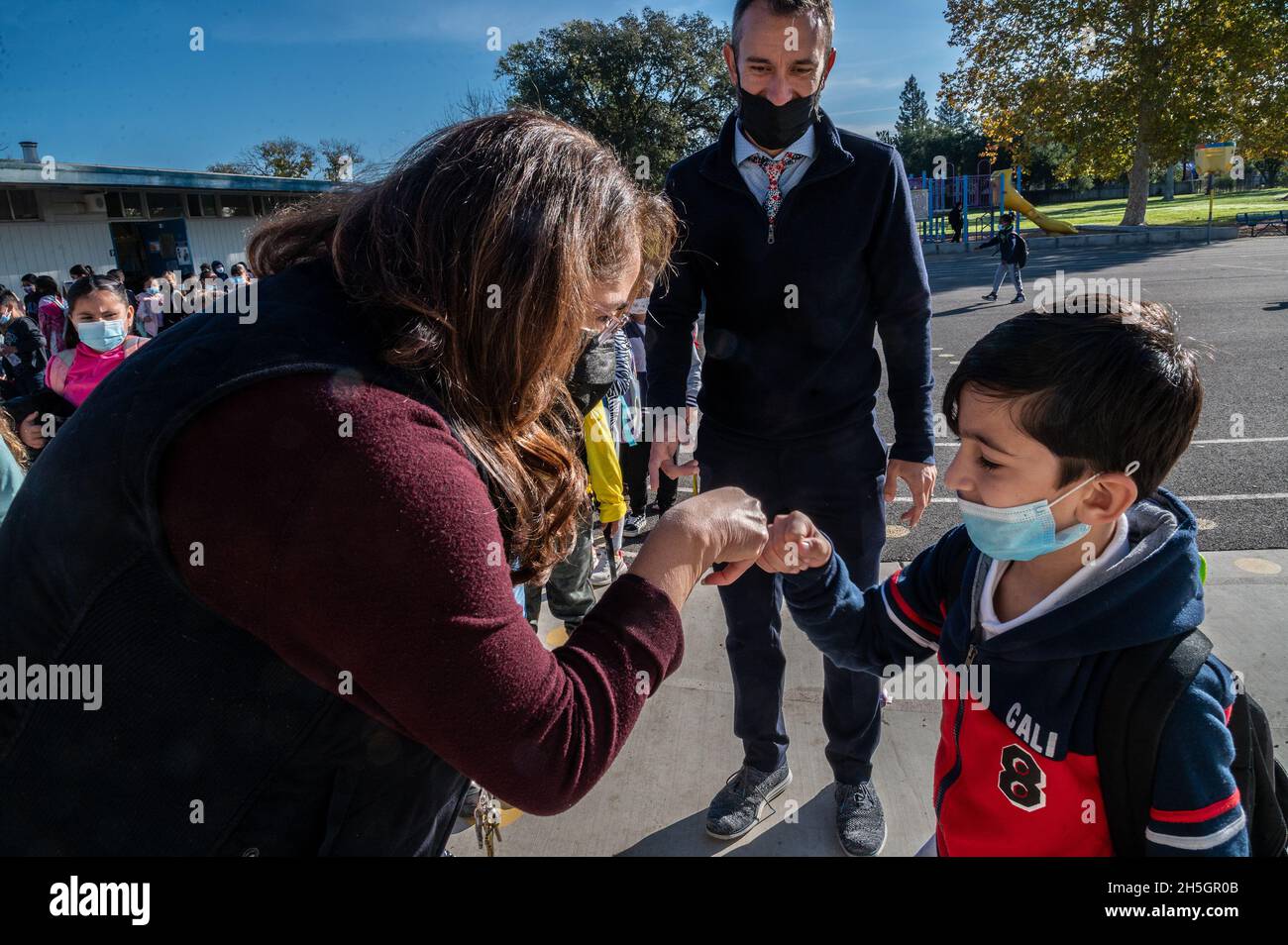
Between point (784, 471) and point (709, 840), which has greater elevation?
point (784, 471)

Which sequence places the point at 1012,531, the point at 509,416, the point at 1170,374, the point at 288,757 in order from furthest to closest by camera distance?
the point at 1012,531
the point at 1170,374
the point at 509,416
the point at 288,757

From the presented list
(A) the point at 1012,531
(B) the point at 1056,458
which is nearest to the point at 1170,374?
(B) the point at 1056,458

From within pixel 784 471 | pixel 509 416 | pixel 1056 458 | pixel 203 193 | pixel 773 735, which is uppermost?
pixel 203 193

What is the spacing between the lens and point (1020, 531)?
151cm

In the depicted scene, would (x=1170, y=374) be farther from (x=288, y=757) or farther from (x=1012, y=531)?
(x=288, y=757)

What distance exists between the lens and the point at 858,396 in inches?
95.2

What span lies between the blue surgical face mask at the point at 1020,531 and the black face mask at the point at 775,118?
4.28 feet

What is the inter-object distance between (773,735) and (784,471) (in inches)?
33.0

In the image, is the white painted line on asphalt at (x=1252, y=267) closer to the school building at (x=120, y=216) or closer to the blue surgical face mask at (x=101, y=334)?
the school building at (x=120, y=216)

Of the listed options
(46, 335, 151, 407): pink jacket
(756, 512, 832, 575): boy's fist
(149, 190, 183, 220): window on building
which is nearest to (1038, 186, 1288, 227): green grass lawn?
(149, 190, 183, 220): window on building

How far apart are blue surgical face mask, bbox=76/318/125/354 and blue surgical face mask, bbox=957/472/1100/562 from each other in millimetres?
4832

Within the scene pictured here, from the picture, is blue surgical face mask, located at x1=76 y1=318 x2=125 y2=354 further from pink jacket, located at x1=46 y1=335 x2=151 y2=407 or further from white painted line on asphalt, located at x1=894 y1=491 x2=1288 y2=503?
white painted line on asphalt, located at x1=894 y1=491 x2=1288 y2=503

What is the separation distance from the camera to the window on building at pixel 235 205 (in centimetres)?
2240

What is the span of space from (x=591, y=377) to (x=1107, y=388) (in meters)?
2.10
